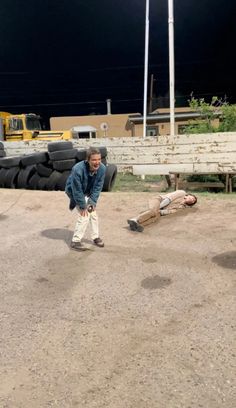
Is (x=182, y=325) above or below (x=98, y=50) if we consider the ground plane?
below

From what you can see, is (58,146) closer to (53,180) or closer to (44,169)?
(44,169)

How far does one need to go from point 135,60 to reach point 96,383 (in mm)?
56144

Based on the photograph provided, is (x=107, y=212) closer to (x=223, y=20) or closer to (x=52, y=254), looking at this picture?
(x=52, y=254)

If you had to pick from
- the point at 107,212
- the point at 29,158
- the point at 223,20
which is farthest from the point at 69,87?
the point at 107,212

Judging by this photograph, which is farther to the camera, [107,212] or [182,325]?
[107,212]

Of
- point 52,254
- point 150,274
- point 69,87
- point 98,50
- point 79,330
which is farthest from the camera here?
point 69,87

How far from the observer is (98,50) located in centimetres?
5381

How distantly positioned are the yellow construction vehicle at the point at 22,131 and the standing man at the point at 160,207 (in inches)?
576

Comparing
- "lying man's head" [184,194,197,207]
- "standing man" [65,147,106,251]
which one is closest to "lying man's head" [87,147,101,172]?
"standing man" [65,147,106,251]

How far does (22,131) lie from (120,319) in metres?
20.6

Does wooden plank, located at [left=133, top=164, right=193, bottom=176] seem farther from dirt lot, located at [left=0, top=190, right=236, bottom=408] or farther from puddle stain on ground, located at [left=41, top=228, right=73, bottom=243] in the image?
puddle stain on ground, located at [left=41, top=228, right=73, bottom=243]

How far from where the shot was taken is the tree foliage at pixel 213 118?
1484 cm

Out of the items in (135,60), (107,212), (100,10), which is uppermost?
(100,10)

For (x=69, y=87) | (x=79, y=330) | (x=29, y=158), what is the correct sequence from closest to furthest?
(x=79, y=330) < (x=29, y=158) < (x=69, y=87)
